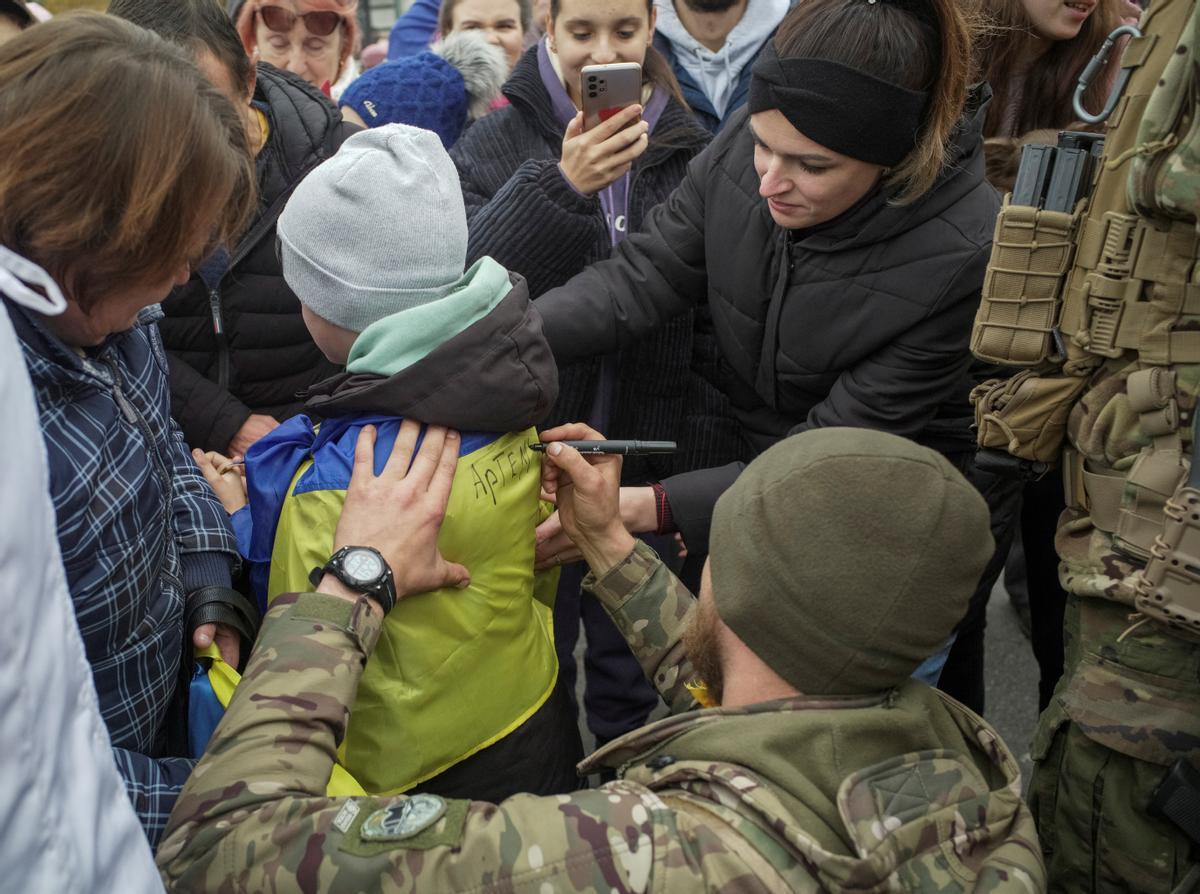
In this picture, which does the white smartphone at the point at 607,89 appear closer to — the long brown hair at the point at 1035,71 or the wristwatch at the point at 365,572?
the long brown hair at the point at 1035,71

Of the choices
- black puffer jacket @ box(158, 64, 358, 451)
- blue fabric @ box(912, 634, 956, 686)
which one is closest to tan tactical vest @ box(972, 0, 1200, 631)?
blue fabric @ box(912, 634, 956, 686)

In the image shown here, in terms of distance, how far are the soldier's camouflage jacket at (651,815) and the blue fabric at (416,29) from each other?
4.33 metres

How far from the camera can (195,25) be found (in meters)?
2.29

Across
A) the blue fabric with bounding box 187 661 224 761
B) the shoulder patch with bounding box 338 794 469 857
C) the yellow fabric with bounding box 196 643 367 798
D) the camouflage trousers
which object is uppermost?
the shoulder patch with bounding box 338 794 469 857

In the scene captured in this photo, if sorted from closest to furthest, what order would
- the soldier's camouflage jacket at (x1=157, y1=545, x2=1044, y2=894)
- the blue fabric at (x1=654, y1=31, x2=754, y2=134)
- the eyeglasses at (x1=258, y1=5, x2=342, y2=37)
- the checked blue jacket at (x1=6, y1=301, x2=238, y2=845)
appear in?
the soldier's camouflage jacket at (x1=157, y1=545, x2=1044, y2=894), the checked blue jacket at (x1=6, y1=301, x2=238, y2=845), the blue fabric at (x1=654, y1=31, x2=754, y2=134), the eyeglasses at (x1=258, y1=5, x2=342, y2=37)

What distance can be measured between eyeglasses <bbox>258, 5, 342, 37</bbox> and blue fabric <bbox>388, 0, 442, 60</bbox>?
5.42 feet

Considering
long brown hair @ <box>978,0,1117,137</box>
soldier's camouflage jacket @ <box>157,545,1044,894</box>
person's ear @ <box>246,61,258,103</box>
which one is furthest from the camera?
long brown hair @ <box>978,0,1117,137</box>

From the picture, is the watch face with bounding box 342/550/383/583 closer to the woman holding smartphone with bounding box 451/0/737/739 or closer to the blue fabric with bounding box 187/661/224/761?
the blue fabric with bounding box 187/661/224/761

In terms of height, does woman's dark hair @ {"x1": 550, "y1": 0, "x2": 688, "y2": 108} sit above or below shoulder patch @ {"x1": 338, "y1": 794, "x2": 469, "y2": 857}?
above

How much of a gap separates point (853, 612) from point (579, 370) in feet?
5.19

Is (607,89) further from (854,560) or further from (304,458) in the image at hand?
(854,560)

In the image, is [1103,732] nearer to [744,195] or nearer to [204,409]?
[744,195]

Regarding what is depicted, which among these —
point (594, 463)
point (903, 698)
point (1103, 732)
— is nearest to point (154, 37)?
point (594, 463)

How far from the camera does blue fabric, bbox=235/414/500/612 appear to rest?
1585 mm
